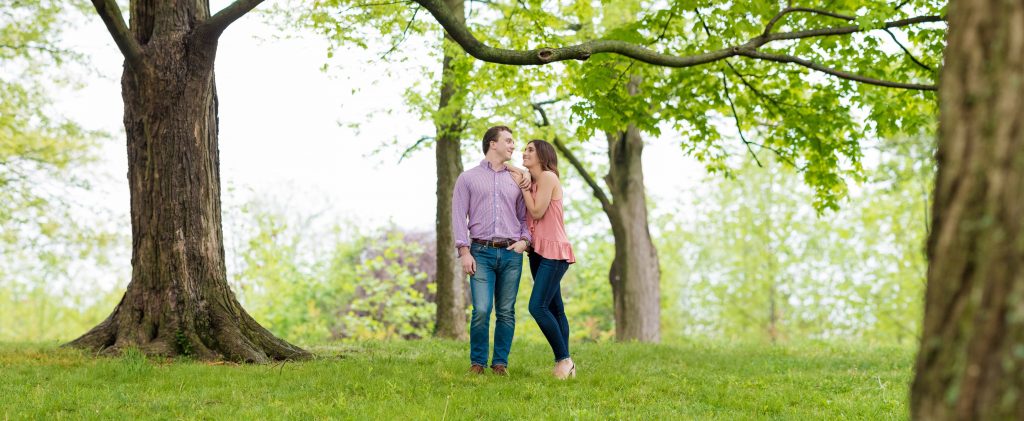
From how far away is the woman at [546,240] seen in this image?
764cm

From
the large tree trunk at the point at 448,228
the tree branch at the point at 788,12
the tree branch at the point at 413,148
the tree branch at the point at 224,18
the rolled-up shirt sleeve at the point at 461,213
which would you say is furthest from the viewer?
the tree branch at the point at 413,148

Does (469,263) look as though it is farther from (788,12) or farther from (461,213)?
(788,12)

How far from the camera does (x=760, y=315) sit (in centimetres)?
3747

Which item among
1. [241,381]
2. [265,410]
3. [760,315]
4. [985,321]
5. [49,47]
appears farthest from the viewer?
[760,315]

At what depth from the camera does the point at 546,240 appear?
25.2ft

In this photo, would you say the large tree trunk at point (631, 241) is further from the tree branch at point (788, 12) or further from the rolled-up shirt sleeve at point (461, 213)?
the rolled-up shirt sleeve at point (461, 213)

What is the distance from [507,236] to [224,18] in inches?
161

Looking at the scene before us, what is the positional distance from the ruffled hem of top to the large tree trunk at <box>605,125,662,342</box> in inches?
372

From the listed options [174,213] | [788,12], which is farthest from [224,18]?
[788,12]

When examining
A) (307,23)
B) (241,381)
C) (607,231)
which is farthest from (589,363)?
(607,231)

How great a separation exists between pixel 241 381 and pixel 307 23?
7.07 meters

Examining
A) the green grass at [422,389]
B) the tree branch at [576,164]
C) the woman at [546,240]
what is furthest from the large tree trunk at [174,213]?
the tree branch at [576,164]

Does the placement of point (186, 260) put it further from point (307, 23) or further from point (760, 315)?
point (760, 315)

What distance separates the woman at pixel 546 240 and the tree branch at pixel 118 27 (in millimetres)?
4424
